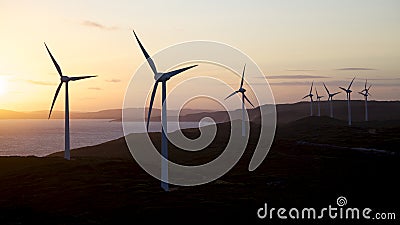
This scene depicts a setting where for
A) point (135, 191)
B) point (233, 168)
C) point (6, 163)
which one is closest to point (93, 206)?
point (135, 191)

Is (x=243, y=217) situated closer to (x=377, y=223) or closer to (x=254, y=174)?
(x=377, y=223)

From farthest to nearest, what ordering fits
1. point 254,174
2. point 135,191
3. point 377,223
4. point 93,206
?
point 254,174
point 135,191
point 93,206
point 377,223

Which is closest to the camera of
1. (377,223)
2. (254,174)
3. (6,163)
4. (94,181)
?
(377,223)

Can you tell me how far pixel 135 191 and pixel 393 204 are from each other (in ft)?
106

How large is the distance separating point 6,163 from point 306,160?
194 ft

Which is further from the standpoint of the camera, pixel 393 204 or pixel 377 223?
pixel 393 204

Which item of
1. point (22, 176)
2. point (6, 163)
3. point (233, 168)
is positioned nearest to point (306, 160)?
point (233, 168)

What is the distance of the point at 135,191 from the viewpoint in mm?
60969

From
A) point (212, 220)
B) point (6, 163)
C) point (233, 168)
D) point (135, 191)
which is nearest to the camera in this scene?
point (212, 220)

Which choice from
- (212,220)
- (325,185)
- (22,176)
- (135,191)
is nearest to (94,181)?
(135,191)

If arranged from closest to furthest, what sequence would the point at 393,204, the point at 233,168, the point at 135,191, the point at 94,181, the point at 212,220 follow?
the point at 212,220 → the point at 393,204 → the point at 135,191 → the point at 94,181 → the point at 233,168

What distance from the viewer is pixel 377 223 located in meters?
41.7

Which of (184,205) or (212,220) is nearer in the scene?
(212,220)

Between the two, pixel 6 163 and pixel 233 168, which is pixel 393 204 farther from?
pixel 6 163
